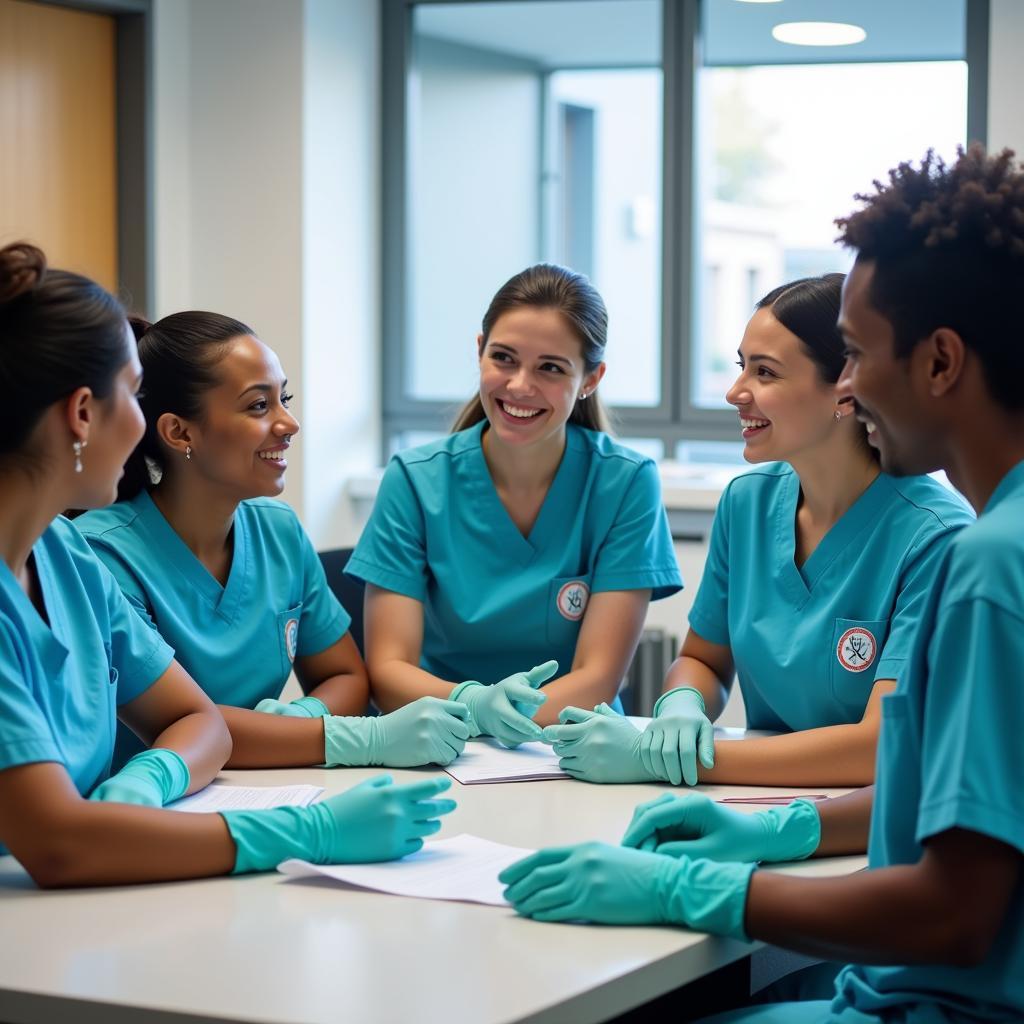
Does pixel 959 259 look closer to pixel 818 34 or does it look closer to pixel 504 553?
pixel 504 553

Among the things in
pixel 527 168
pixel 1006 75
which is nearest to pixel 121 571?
pixel 1006 75

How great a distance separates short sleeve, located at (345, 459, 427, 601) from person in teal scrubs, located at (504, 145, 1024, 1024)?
38.6 inches

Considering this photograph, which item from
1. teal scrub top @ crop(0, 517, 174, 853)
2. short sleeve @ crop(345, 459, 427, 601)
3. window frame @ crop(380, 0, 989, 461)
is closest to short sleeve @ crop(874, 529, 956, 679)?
short sleeve @ crop(345, 459, 427, 601)

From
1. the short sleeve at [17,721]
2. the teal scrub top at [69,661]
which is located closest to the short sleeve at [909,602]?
the teal scrub top at [69,661]

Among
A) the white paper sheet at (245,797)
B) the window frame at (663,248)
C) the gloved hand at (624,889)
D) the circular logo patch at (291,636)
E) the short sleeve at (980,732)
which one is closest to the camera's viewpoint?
the short sleeve at (980,732)

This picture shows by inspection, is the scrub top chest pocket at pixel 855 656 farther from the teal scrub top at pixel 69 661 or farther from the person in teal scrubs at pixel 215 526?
the teal scrub top at pixel 69 661

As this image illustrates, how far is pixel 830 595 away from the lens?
1885mm

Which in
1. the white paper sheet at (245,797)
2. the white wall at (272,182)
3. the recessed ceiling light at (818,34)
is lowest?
the white paper sheet at (245,797)

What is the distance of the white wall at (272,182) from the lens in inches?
150

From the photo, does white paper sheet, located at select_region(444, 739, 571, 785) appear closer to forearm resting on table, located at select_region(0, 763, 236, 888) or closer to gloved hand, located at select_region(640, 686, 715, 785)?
gloved hand, located at select_region(640, 686, 715, 785)

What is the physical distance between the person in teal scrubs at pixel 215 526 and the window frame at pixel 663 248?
206 cm

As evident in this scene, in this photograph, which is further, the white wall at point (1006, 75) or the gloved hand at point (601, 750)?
the white wall at point (1006, 75)

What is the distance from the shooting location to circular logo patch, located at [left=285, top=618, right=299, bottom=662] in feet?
6.81

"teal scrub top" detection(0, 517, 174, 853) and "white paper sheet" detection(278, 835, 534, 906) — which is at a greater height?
"teal scrub top" detection(0, 517, 174, 853)
